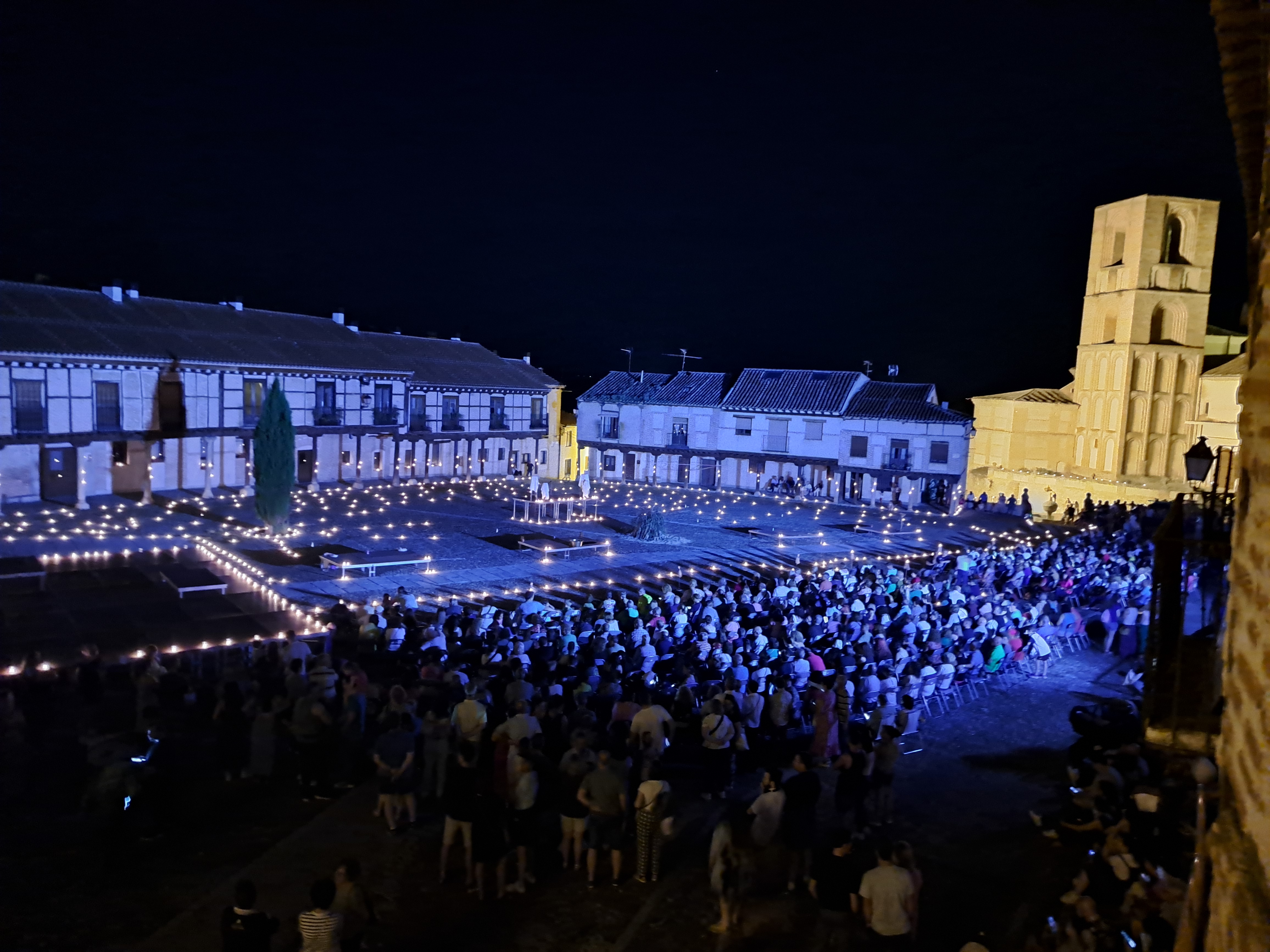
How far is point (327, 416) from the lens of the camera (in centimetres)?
3303

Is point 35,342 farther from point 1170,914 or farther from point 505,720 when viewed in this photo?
point 1170,914

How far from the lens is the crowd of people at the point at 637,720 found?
266 inches

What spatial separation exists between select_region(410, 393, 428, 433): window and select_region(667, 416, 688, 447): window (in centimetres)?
1218

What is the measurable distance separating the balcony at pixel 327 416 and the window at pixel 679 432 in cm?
1629

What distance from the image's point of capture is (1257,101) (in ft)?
15.2

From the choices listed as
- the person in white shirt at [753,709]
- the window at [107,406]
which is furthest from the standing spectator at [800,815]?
the window at [107,406]

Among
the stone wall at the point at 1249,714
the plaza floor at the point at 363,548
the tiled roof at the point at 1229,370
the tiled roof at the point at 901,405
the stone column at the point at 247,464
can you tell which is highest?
the tiled roof at the point at 1229,370

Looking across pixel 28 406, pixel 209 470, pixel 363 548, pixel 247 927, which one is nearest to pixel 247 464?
pixel 209 470

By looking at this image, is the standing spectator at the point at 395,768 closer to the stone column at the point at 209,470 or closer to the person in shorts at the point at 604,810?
the person in shorts at the point at 604,810

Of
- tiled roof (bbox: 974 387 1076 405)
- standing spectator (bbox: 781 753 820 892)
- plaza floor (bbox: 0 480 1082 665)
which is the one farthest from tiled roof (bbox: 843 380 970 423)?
standing spectator (bbox: 781 753 820 892)

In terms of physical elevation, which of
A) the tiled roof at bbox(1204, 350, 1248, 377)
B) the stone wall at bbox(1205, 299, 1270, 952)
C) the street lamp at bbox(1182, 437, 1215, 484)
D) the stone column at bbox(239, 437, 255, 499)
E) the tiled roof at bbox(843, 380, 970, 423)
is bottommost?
the stone column at bbox(239, 437, 255, 499)

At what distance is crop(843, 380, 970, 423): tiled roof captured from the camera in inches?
1479

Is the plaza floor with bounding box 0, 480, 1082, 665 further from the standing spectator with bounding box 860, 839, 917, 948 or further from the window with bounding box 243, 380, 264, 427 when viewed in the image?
the standing spectator with bounding box 860, 839, 917, 948

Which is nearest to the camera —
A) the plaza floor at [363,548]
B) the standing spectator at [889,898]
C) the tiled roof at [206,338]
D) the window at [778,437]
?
the standing spectator at [889,898]
